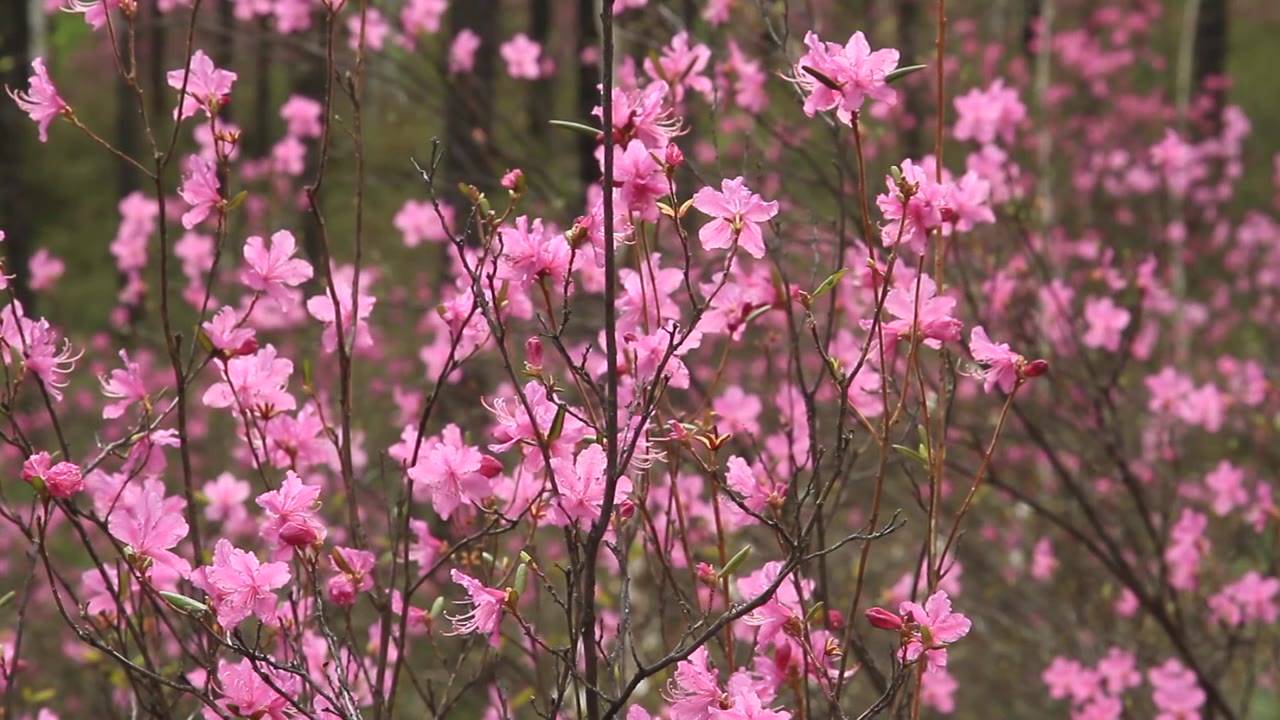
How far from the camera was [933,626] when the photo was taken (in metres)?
1.51

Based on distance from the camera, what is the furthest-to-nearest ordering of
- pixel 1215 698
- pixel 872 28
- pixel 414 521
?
pixel 872 28, pixel 1215 698, pixel 414 521

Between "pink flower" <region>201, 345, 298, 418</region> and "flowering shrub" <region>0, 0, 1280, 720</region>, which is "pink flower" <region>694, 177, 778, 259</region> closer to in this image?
"flowering shrub" <region>0, 0, 1280, 720</region>

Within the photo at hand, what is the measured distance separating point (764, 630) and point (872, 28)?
3.59 metres

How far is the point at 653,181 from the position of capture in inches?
60.4

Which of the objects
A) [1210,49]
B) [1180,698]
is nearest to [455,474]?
[1180,698]

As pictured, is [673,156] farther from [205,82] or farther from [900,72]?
[205,82]

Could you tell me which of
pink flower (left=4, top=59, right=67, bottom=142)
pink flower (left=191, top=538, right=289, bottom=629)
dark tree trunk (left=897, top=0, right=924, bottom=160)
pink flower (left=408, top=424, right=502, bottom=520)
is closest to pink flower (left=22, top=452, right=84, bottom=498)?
pink flower (left=191, top=538, right=289, bottom=629)

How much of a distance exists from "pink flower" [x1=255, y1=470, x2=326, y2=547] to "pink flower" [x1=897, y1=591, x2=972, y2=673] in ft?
2.43

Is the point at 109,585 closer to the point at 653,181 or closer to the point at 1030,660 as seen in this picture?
the point at 653,181

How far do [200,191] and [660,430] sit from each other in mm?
740

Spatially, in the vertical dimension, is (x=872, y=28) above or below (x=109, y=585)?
above

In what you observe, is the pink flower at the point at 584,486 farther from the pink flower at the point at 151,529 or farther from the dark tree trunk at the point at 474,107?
the dark tree trunk at the point at 474,107

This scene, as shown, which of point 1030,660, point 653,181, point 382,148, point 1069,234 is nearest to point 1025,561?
point 1030,660

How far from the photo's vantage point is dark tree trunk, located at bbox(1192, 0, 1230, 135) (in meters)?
7.30
